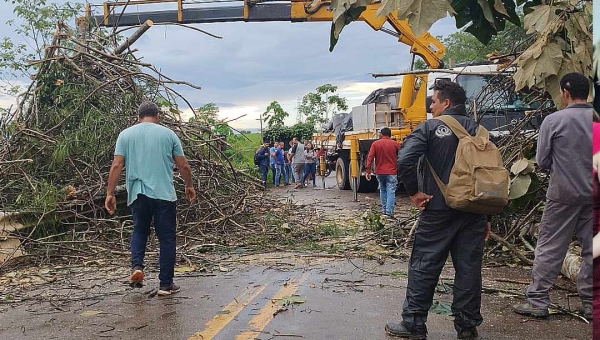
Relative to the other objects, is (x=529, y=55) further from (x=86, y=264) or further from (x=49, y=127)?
(x=49, y=127)

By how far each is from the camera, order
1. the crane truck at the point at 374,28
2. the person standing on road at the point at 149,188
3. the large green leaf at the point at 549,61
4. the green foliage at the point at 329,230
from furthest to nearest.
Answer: the crane truck at the point at 374,28 → the green foliage at the point at 329,230 → the person standing on road at the point at 149,188 → the large green leaf at the point at 549,61

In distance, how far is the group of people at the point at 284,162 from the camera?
20.1 m

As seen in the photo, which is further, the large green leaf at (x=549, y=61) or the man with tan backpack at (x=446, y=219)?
the man with tan backpack at (x=446, y=219)

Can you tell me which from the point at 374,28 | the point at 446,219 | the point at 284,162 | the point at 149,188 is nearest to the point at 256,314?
the point at 149,188

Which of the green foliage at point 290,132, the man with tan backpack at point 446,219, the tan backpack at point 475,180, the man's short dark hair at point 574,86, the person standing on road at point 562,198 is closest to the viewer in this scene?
the man's short dark hair at point 574,86

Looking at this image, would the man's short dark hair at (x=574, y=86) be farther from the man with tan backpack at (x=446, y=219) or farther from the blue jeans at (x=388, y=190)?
the blue jeans at (x=388, y=190)

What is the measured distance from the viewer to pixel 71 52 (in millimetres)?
9477

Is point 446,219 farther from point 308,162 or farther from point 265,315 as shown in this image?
point 308,162

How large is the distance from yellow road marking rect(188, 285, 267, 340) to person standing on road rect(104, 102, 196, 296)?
70cm

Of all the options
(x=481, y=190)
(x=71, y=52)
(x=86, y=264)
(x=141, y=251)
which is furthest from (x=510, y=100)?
(x=71, y=52)

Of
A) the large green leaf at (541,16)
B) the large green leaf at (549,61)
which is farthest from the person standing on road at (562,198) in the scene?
the large green leaf at (541,16)

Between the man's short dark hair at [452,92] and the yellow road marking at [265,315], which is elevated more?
the man's short dark hair at [452,92]

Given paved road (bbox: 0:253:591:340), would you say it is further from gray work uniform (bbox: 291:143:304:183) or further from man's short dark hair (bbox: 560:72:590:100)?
gray work uniform (bbox: 291:143:304:183)

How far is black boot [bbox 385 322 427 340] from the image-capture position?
14.1 feet
